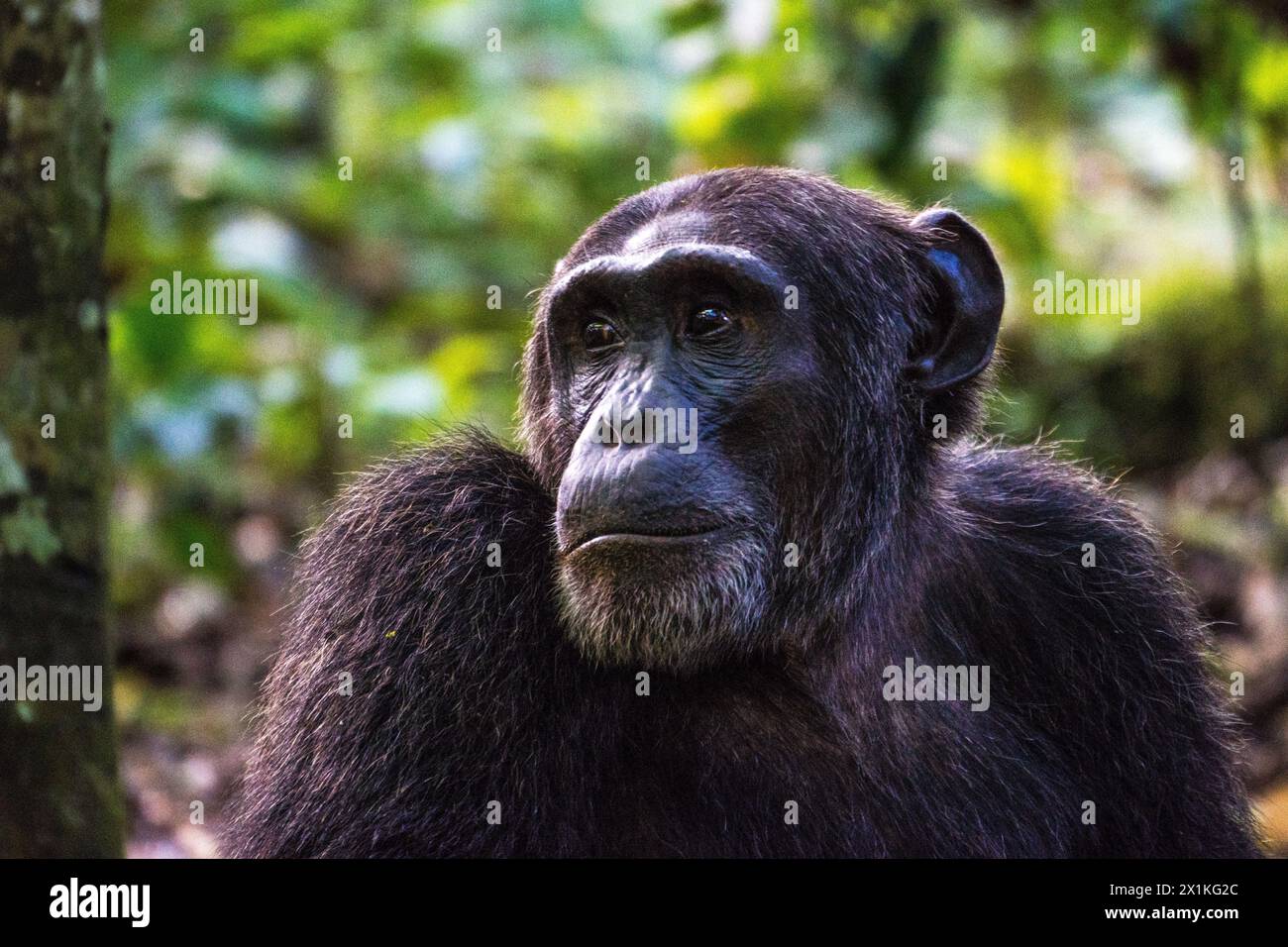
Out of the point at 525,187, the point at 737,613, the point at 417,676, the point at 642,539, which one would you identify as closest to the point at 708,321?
the point at 642,539

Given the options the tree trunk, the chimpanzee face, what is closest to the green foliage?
the chimpanzee face

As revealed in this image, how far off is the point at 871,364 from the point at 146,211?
656cm

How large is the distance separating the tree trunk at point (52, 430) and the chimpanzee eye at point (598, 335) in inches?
63.1

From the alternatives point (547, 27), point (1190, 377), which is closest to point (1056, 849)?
point (1190, 377)

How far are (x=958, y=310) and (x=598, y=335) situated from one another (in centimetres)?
129

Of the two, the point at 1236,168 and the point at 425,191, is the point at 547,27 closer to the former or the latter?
the point at 425,191

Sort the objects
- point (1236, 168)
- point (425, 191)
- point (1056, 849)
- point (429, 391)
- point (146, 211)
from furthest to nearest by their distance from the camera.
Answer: point (425, 191) < point (146, 211) < point (429, 391) < point (1236, 168) < point (1056, 849)

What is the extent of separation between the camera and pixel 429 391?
30.2ft

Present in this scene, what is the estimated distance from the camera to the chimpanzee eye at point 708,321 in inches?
190

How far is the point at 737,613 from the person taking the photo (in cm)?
457

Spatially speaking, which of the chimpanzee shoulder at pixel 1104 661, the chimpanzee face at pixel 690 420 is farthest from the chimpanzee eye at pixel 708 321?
the chimpanzee shoulder at pixel 1104 661

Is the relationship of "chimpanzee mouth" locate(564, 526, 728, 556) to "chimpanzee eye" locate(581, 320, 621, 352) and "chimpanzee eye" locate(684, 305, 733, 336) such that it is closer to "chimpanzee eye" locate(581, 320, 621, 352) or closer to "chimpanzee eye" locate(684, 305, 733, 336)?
"chimpanzee eye" locate(684, 305, 733, 336)

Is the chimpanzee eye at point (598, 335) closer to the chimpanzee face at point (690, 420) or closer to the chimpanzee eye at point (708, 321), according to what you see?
the chimpanzee face at point (690, 420)

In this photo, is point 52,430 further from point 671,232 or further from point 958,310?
point 958,310
